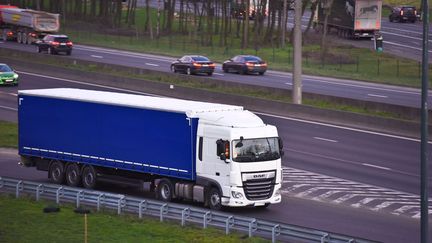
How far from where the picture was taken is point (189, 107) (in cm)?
2864

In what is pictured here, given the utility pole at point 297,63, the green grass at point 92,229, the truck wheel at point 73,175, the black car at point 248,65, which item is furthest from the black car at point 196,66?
the green grass at point 92,229

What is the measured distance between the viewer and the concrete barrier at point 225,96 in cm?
4378

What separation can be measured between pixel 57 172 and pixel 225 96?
66.5ft

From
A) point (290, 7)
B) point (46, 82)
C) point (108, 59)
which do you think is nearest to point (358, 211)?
point (46, 82)

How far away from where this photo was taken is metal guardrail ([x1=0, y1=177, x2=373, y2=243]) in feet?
73.3

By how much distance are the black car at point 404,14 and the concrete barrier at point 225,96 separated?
48916 millimetres

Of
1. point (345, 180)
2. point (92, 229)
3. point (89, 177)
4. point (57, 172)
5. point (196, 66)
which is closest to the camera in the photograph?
point (92, 229)

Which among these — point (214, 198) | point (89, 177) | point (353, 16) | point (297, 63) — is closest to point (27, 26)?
point (353, 16)

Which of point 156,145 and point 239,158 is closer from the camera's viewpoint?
point 239,158

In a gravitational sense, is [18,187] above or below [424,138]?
below

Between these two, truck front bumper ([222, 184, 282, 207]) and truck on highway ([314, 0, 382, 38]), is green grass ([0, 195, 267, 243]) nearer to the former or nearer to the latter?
truck front bumper ([222, 184, 282, 207])

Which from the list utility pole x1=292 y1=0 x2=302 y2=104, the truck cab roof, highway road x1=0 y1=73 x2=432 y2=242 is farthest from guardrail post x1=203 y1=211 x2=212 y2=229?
utility pole x1=292 y1=0 x2=302 y2=104

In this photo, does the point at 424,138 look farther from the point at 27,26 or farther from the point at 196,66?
the point at 27,26

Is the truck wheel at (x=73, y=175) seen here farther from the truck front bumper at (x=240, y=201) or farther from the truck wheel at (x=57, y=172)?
the truck front bumper at (x=240, y=201)
